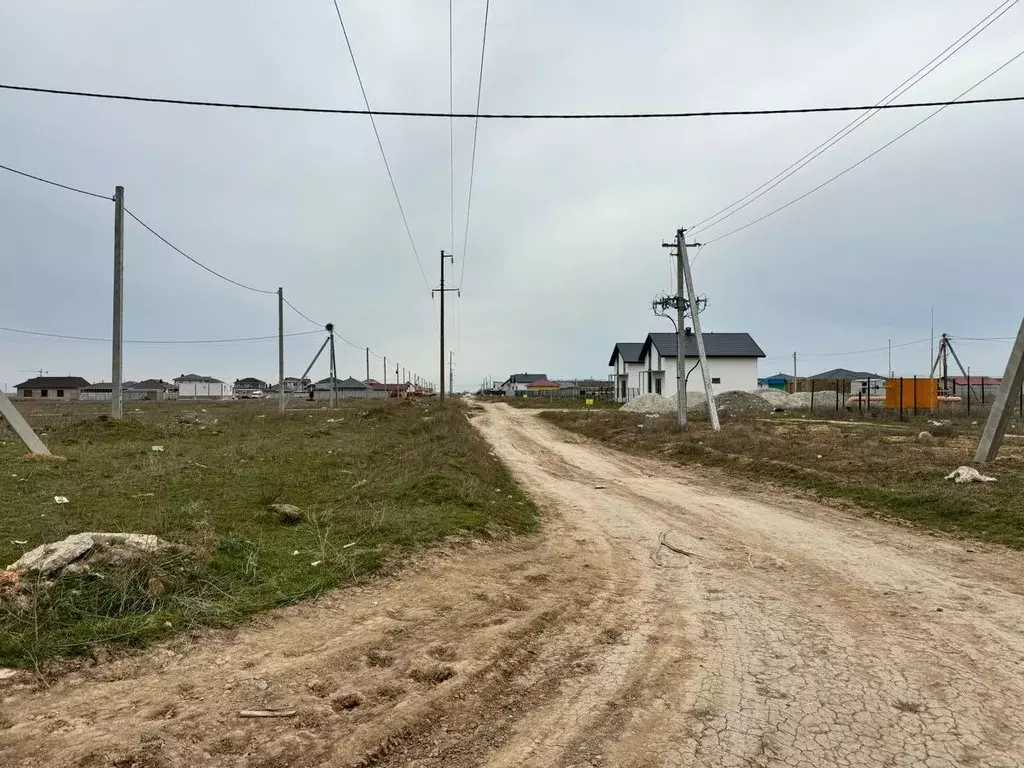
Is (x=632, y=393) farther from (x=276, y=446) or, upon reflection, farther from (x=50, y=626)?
(x=50, y=626)

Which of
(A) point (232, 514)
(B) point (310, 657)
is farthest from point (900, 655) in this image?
(A) point (232, 514)

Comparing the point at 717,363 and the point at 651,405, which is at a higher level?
the point at 717,363

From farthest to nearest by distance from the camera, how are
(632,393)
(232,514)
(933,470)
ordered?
1. (632,393)
2. (933,470)
3. (232,514)

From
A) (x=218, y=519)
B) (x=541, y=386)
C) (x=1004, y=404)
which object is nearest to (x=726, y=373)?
(x=1004, y=404)

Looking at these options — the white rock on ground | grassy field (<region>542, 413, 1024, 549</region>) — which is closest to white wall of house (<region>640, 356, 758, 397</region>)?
grassy field (<region>542, 413, 1024, 549</region>)

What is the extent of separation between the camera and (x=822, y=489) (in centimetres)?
1105

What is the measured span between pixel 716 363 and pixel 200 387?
10305 centimetres

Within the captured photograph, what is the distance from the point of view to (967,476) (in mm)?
9836

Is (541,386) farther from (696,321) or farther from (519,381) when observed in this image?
(696,321)

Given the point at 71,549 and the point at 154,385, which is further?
the point at 154,385

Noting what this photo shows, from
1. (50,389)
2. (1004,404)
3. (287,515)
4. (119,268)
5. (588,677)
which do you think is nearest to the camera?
(588,677)

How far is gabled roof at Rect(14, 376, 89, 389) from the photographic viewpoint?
10556 cm

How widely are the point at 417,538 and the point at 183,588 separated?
2465mm

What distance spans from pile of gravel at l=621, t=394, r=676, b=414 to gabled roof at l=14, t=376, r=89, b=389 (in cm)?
10734
